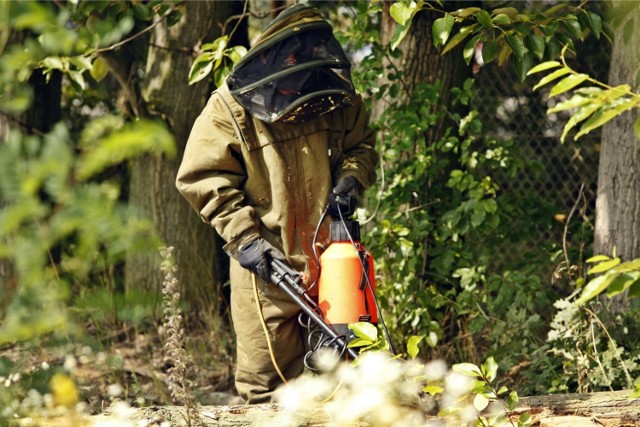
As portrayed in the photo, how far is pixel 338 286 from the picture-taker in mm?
3752

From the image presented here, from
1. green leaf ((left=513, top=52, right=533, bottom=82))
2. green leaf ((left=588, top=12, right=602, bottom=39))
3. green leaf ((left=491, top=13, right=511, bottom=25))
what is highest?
green leaf ((left=491, top=13, right=511, bottom=25))

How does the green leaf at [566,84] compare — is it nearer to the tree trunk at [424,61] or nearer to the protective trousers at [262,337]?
the protective trousers at [262,337]

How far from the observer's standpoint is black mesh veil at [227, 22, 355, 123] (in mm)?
3795

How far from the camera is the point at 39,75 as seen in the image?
253 inches

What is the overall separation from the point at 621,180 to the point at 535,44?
1.58 metres

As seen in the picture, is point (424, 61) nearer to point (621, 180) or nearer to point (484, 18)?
point (621, 180)

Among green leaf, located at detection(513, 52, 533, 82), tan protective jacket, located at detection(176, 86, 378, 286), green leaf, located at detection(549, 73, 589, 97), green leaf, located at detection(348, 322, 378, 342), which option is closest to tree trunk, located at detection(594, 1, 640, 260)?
green leaf, located at detection(513, 52, 533, 82)

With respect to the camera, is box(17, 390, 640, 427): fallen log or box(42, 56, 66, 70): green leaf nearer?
box(17, 390, 640, 427): fallen log

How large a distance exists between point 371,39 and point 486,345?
210 cm

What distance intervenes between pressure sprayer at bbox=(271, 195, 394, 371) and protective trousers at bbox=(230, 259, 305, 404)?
227 mm

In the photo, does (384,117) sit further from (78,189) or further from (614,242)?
(78,189)

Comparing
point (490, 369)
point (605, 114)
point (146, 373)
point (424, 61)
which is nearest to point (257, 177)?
point (490, 369)

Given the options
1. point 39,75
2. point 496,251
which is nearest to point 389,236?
point 496,251

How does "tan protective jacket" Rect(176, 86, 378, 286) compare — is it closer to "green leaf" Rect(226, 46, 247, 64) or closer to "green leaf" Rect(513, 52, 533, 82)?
"green leaf" Rect(226, 46, 247, 64)
